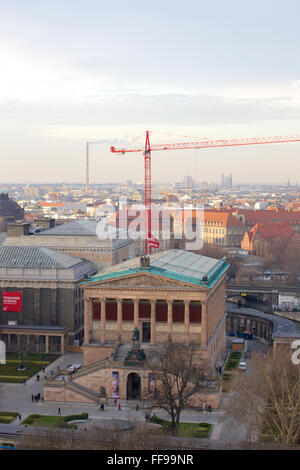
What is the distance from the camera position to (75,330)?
416 feet

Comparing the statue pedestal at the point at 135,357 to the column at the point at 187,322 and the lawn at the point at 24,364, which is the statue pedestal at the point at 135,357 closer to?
the column at the point at 187,322

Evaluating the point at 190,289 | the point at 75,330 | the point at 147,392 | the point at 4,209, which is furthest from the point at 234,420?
the point at 4,209

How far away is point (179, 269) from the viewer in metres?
111

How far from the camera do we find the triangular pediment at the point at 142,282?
342ft

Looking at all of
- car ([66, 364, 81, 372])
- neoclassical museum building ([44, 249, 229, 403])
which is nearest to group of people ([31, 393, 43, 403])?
neoclassical museum building ([44, 249, 229, 403])

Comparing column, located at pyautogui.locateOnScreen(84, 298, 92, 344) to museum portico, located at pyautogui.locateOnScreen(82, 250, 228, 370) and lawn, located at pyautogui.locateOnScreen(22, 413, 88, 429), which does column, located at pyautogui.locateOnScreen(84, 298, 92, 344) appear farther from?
lawn, located at pyautogui.locateOnScreen(22, 413, 88, 429)

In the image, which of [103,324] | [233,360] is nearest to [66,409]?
[103,324]

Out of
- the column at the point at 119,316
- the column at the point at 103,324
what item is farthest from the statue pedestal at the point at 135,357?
the column at the point at 103,324

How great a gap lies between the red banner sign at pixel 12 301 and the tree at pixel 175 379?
35418 mm

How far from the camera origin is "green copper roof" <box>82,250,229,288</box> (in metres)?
105

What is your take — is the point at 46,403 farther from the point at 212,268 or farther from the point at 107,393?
the point at 212,268

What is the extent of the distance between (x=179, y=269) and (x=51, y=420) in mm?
30880

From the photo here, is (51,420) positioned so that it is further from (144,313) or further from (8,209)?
(8,209)

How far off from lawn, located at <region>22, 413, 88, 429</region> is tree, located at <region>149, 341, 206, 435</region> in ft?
30.5
